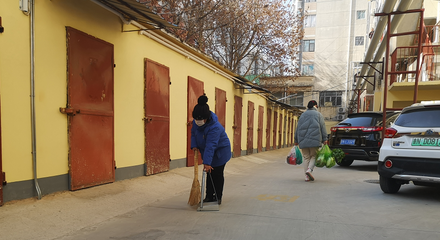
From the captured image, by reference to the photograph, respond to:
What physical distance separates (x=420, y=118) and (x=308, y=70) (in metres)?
38.2

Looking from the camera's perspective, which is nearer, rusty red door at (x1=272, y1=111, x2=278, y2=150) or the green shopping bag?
the green shopping bag

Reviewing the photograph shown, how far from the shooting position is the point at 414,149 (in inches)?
205

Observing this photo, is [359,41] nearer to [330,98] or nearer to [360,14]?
[360,14]

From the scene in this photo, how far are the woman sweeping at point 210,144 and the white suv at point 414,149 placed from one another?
2.86 metres

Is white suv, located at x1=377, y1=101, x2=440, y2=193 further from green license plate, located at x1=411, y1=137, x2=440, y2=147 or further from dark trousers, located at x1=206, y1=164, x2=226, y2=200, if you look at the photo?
dark trousers, located at x1=206, y1=164, x2=226, y2=200

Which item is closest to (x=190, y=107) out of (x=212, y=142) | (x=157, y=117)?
(x=157, y=117)

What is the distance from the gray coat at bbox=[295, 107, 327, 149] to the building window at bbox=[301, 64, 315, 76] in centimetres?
3582

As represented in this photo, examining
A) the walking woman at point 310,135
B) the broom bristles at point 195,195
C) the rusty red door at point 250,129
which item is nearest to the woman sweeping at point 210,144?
the broom bristles at point 195,195

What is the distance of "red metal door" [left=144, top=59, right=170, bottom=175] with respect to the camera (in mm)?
7195

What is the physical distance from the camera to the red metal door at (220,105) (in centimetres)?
1171

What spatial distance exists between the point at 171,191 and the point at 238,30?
1531 cm

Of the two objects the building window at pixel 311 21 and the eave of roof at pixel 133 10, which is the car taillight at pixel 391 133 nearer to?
the eave of roof at pixel 133 10

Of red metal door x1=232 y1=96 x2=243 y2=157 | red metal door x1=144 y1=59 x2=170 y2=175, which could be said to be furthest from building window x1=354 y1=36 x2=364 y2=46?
red metal door x1=144 y1=59 x2=170 y2=175

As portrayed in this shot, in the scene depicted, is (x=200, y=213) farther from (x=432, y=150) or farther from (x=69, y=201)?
(x=432, y=150)
